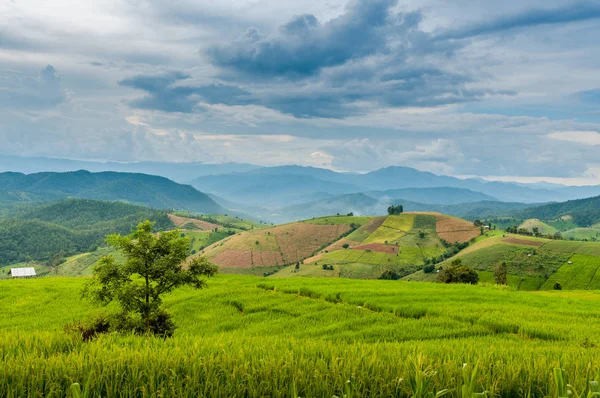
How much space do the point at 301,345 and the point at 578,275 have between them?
165588 millimetres

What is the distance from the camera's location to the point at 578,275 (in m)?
134

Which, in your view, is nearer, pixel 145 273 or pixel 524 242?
pixel 145 273

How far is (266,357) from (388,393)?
156cm

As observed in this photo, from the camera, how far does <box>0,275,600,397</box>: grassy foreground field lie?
12.1ft

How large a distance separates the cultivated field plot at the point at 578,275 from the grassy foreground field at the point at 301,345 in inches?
4905

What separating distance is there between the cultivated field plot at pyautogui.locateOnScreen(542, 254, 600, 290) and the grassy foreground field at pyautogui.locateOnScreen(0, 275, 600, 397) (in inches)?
4905

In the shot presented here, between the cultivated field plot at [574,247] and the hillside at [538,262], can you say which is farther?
the cultivated field plot at [574,247]

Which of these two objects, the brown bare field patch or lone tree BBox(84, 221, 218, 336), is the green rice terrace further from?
the brown bare field patch

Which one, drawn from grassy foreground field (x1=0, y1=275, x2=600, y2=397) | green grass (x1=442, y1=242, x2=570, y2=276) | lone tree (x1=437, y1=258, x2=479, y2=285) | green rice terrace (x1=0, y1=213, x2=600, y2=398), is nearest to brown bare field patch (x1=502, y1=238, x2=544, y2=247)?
green grass (x1=442, y1=242, x2=570, y2=276)

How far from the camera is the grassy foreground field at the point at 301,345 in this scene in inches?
145

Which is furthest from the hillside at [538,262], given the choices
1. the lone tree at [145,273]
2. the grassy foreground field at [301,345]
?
the lone tree at [145,273]

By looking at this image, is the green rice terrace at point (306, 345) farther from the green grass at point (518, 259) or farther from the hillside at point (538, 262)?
the green grass at point (518, 259)

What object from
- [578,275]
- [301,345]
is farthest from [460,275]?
[578,275]

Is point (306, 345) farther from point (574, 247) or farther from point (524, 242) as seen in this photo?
point (524, 242)
